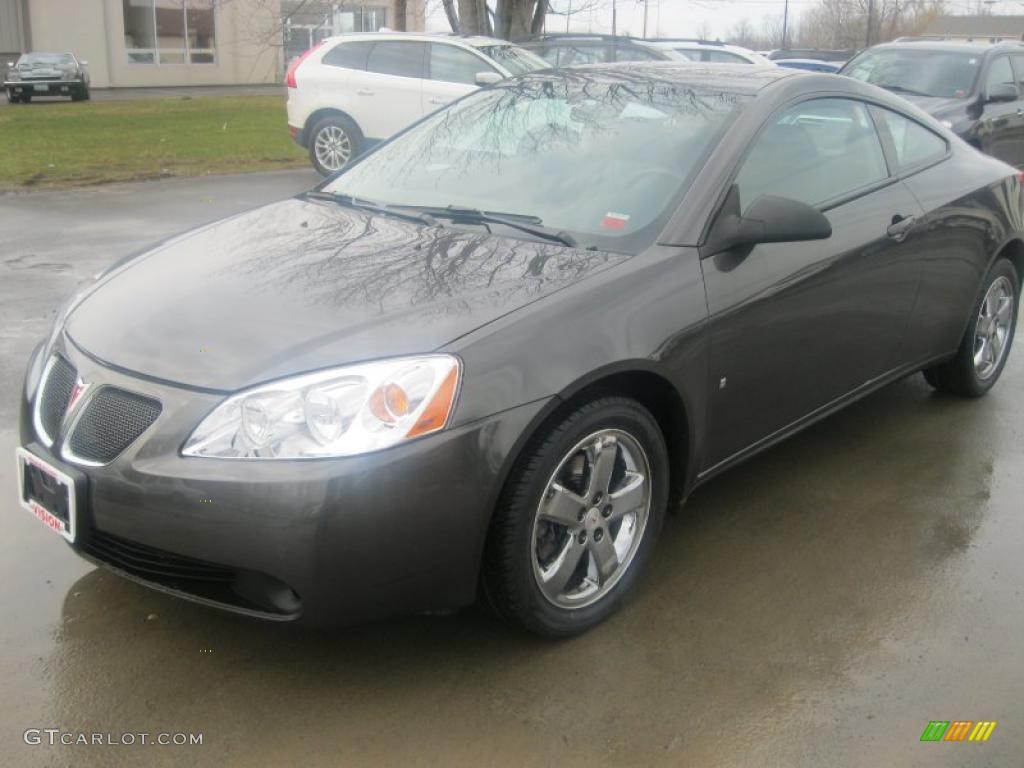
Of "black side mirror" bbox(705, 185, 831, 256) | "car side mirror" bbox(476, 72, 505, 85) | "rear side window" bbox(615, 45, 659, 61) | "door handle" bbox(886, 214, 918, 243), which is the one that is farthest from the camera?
"rear side window" bbox(615, 45, 659, 61)

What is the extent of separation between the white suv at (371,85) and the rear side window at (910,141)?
331 inches

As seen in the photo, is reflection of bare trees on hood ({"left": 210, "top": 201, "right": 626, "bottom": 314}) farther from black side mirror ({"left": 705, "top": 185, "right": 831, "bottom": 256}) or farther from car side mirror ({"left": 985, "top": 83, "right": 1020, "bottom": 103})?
car side mirror ({"left": 985, "top": 83, "right": 1020, "bottom": 103})

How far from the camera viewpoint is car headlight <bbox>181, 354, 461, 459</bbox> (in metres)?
2.67

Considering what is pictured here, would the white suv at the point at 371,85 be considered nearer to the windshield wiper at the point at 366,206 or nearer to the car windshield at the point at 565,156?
the car windshield at the point at 565,156

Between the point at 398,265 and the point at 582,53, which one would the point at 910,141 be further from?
the point at 582,53

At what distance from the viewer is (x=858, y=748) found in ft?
9.09

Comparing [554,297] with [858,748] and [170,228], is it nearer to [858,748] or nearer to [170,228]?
[858,748]

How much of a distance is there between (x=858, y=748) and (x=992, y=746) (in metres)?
0.36

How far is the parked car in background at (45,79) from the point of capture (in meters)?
28.7

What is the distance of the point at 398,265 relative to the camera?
335 cm

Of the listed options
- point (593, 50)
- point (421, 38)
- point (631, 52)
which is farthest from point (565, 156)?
point (593, 50)

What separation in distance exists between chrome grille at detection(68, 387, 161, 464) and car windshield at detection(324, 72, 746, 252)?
4.76 feet

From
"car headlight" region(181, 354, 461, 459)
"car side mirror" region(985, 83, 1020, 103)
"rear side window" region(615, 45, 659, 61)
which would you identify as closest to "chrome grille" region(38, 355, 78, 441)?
"car headlight" region(181, 354, 461, 459)

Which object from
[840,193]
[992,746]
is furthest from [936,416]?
[992,746]
